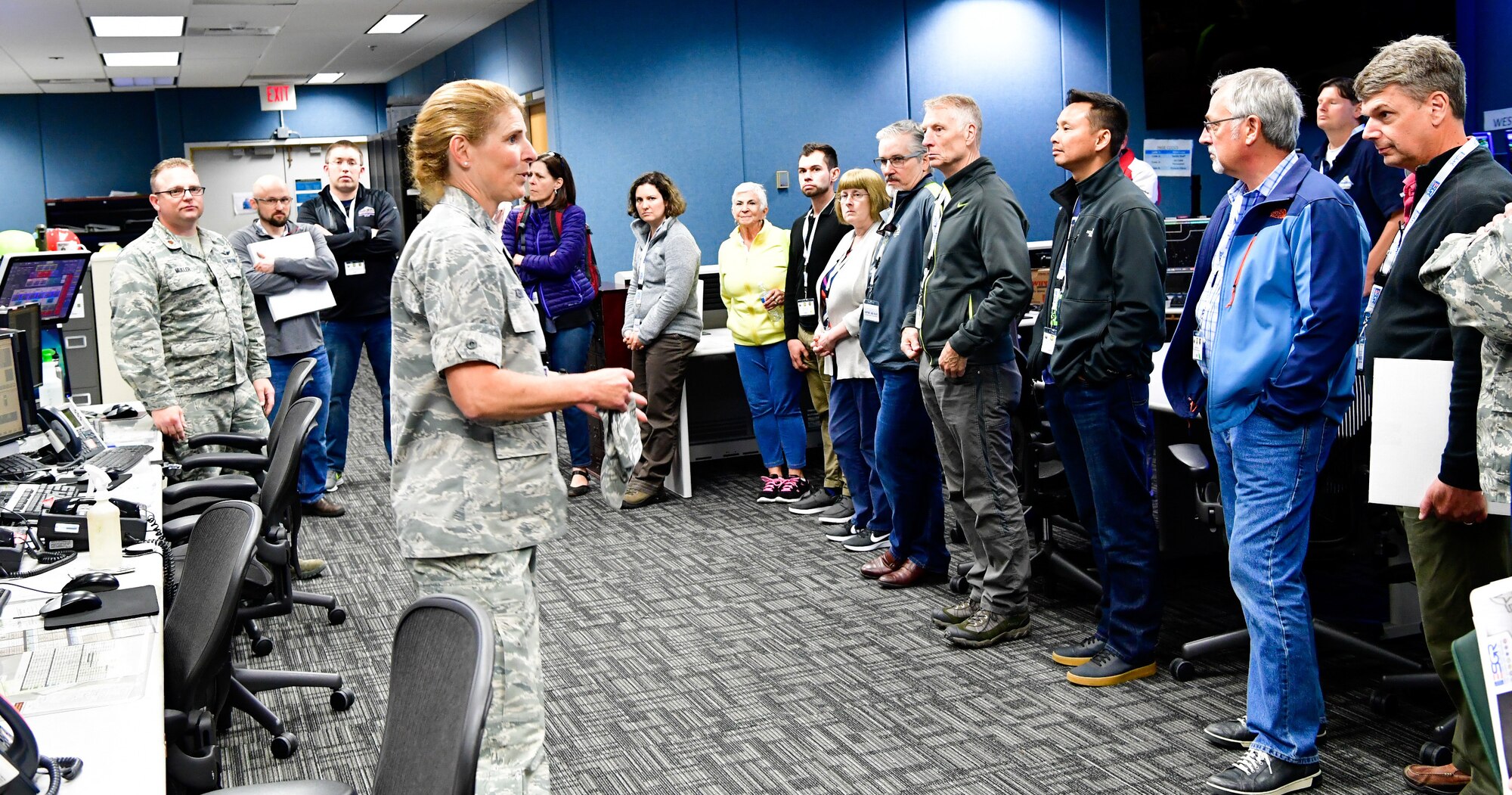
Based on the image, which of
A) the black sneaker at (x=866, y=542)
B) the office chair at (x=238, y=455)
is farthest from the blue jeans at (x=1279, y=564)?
the office chair at (x=238, y=455)

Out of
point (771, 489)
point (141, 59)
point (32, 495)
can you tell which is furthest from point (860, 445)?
point (141, 59)

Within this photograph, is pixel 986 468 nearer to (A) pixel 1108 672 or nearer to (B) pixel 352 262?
(A) pixel 1108 672

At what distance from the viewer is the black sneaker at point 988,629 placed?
11.8ft

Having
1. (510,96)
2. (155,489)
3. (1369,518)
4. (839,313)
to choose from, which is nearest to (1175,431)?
(1369,518)

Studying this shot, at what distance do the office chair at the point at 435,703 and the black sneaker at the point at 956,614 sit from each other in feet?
7.97

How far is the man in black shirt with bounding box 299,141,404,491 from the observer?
5652 mm

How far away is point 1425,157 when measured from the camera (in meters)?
2.46

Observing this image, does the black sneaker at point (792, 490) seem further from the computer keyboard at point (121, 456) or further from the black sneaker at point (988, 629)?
the computer keyboard at point (121, 456)

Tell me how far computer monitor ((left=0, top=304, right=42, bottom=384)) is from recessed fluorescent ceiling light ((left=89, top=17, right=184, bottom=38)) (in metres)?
5.41

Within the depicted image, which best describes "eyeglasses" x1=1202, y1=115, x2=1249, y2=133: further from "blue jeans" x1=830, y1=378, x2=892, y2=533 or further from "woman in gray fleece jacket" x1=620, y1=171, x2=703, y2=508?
"woman in gray fleece jacket" x1=620, y1=171, x2=703, y2=508

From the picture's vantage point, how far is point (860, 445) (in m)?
4.66

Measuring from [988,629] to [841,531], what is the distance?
143 centimetres

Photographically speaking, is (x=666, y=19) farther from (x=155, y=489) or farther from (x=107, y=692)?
(x=107, y=692)

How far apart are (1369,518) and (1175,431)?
0.73 m
